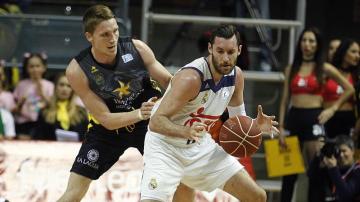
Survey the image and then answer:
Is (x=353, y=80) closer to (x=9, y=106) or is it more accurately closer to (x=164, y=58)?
(x=164, y=58)

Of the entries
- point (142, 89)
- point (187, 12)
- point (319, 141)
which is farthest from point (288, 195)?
point (187, 12)

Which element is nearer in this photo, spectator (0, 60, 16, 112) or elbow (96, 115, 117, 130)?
elbow (96, 115, 117, 130)

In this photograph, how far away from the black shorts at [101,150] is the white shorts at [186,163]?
20.1 inches

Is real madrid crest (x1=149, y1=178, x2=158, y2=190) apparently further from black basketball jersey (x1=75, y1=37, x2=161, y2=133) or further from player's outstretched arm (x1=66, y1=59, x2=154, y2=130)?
black basketball jersey (x1=75, y1=37, x2=161, y2=133)

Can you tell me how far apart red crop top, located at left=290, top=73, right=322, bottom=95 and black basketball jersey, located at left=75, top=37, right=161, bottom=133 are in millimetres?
3010

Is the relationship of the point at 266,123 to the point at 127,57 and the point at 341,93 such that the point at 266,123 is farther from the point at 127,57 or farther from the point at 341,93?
the point at 341,93

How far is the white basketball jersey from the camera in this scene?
276 inches

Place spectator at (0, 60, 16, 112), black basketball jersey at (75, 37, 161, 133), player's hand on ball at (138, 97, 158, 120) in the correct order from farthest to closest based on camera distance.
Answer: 1. spectator at (0, 60, 16, 112)
2. black basketball jersey at (75, 37, 161, 133)
3. player's hand on ball at (138, 97, 158, 120)

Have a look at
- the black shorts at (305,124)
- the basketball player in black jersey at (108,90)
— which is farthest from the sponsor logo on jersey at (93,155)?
the black shorts at (305,124)

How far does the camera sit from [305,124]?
1034cm

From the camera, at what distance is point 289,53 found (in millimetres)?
11453

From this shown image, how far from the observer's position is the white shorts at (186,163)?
6992 millimetres

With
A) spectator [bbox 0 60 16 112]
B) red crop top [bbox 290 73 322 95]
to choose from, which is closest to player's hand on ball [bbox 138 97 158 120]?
red crop top [bbox 290 73 322 95]

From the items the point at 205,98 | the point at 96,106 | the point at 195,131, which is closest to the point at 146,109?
the point at 205,98
